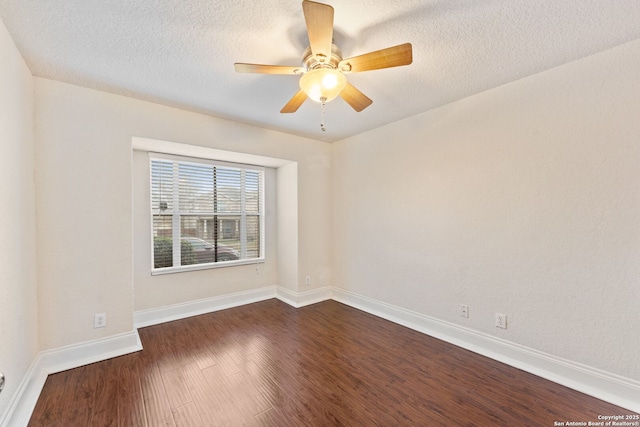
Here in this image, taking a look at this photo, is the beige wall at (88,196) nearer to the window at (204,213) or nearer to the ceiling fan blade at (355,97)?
the window at (204,213)

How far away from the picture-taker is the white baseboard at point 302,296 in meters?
3.93

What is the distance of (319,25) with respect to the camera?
4.58 feet

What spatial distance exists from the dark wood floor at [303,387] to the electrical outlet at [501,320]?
1.07 feet

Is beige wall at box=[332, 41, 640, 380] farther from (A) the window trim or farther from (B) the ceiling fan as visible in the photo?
(A) the window trim

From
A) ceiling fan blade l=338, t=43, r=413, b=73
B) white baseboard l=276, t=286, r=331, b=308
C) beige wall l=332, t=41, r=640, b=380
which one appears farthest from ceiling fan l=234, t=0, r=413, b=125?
white baseboard l=276, t=286, r=331, b=308

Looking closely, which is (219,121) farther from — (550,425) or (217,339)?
(550,425)

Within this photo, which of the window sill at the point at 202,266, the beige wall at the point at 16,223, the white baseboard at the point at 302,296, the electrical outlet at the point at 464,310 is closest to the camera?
the beige wall at the point at 16,223

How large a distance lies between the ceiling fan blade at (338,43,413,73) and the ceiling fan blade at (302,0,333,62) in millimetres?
154

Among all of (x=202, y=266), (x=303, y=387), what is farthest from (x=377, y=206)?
(x=202, y=266)

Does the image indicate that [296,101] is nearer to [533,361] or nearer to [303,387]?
[303,387]

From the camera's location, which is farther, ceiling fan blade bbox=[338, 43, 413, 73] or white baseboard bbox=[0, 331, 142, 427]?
white baseboard bbox=[0, 331, 142, 427]

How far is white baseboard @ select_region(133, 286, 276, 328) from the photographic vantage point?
3.25 m

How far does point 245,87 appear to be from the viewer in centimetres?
245

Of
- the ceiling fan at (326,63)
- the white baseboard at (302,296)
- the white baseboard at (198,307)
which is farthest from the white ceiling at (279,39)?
the white baseboard at (302,296)
